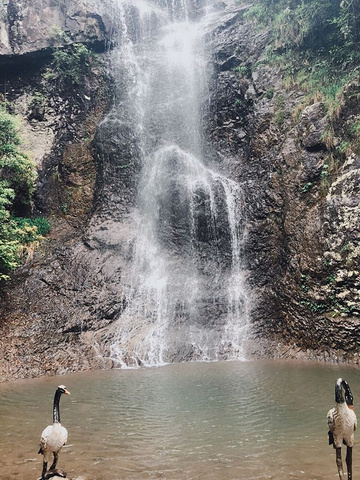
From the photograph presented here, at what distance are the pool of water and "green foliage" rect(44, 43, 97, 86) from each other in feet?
50.7

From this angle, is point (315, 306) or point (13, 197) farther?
point (13, 197)

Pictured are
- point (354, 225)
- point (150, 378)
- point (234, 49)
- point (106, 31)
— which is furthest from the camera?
point (106, 31)

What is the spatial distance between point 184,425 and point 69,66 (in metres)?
18.9

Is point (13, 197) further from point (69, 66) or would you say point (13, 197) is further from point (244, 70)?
point (244, 70)

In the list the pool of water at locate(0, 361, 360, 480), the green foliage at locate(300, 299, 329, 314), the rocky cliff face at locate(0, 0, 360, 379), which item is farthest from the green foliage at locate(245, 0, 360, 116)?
the pool of water at locate(0, 361, 360, 480)

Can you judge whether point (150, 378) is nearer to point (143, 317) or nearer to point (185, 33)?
point (143, 317)

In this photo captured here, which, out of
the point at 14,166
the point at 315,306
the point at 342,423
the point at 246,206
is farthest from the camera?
the point at 14,166

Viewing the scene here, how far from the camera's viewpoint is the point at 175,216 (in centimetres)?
1528

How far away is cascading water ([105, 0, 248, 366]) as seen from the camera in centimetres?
1195

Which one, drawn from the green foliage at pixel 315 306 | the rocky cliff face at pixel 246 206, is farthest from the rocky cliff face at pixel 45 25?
the green foliage at pixel 315 306

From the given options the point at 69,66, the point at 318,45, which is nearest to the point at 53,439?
the point at 318,45

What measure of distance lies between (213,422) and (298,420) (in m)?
1.20

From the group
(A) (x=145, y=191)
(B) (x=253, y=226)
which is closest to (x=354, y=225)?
(B) (x=253, y=226)

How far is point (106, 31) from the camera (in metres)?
20.8
